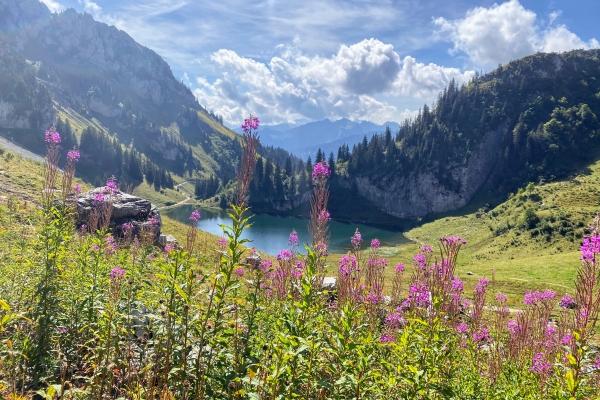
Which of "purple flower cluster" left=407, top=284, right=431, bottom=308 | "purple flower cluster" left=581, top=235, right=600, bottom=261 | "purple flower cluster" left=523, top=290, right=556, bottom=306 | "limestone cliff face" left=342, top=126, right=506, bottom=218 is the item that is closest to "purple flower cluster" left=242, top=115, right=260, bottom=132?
"purple flower cluster" left=407, top=284, right=431, bottom=308

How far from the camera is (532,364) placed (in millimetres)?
7172

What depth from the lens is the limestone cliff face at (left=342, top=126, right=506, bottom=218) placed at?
6850 inches

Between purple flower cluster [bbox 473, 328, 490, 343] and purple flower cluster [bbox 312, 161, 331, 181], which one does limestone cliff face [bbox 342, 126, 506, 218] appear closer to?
purple flower cluster [bbox 473, 328, 490, 343]

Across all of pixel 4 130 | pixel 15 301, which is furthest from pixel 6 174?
pixel 4 130

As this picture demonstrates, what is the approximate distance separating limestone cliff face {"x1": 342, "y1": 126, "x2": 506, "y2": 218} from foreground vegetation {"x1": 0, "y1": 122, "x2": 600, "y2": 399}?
600ft

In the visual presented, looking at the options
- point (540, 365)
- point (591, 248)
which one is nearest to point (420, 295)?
point (540, 365)

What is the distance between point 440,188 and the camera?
179500mm

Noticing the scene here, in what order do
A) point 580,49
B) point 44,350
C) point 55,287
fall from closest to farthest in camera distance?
point 44,350 < point 55,287 < point 580,49

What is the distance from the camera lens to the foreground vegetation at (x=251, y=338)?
4207mm

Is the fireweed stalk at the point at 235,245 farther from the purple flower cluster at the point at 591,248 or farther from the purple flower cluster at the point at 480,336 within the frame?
the purple flower cluster at the point at 480,336

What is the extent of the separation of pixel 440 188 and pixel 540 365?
188 meters

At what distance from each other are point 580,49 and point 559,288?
238 m

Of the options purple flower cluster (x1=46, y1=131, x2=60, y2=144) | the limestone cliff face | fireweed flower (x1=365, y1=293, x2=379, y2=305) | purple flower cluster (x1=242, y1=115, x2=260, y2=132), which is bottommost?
fireweed flower (x1=365, y1=293, x2=379, y2=305)

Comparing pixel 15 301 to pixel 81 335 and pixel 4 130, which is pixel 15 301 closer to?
pixel 81 335
